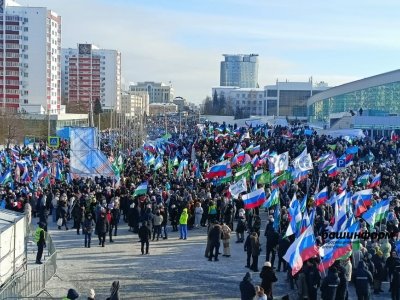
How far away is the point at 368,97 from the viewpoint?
60.2 metres

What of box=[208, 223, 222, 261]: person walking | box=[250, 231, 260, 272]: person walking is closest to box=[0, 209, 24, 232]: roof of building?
box=[208, 223, 222, 261]: person walking

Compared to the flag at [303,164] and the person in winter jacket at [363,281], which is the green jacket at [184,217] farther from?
the person in winter jacket at [363,281]

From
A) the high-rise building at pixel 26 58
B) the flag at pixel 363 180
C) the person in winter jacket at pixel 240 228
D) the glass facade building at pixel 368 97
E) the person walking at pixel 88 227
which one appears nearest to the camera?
the person walking at pixel 88 227

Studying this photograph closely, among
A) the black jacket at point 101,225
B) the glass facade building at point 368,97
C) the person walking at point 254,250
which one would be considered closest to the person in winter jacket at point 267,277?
the person walking at point 254,250

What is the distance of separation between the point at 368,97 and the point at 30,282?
51.0 meters

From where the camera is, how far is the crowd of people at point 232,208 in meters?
13.6

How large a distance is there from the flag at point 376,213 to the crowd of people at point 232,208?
19 cm

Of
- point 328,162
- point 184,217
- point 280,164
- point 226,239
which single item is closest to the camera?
point 226,239

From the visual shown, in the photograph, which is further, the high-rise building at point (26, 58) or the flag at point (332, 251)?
the high-rise building at point (26, 58)

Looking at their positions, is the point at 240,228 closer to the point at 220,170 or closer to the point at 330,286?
the point at 220,170

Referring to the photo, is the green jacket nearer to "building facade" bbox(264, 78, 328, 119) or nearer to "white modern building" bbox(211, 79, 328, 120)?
"white modern building" bbox(211, 79, 328, 120)

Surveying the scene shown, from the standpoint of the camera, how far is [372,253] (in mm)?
14656

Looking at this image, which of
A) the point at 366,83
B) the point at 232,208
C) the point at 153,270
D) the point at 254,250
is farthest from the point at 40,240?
the point at 366,83

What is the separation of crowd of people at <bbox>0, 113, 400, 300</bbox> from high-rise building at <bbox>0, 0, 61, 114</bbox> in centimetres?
5813
